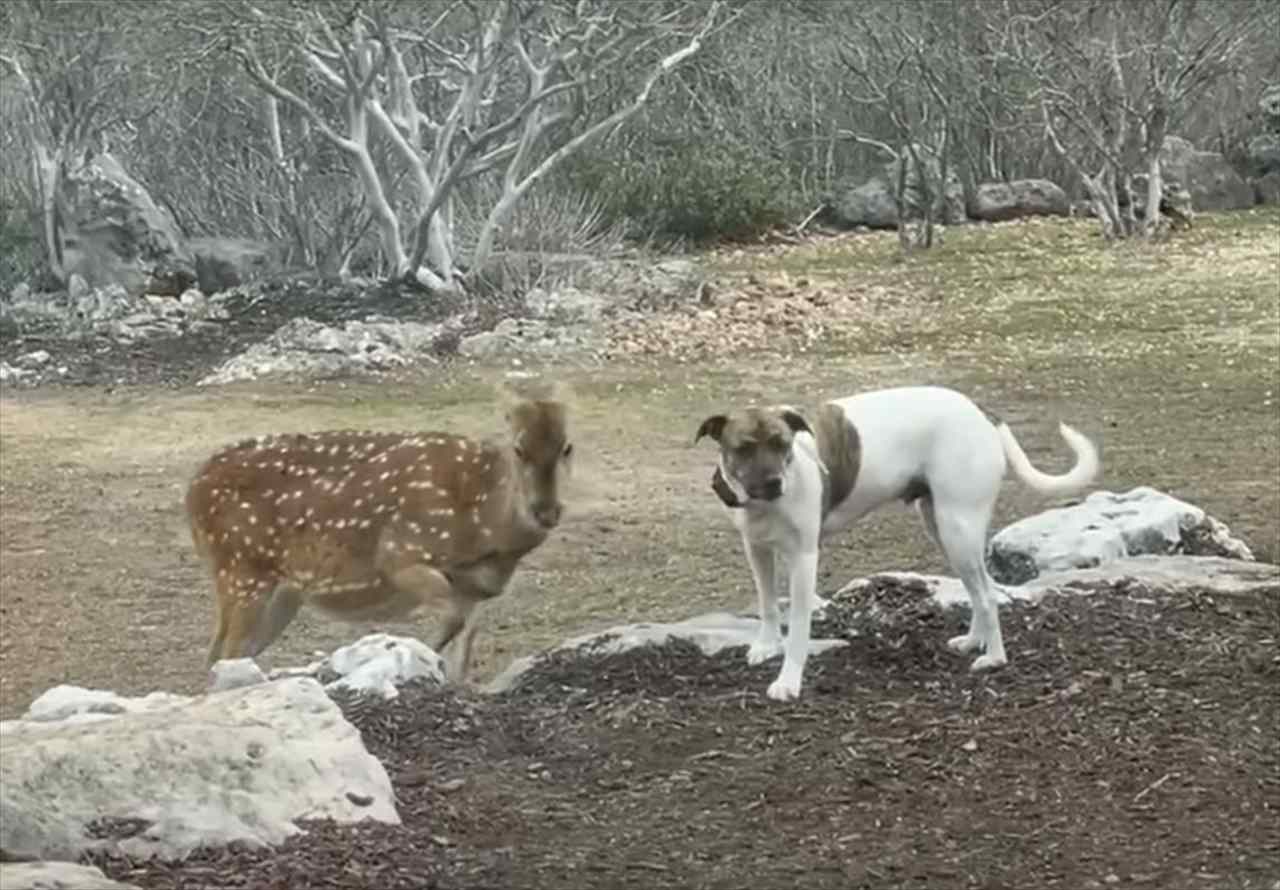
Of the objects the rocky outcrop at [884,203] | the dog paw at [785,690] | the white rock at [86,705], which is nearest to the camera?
the white rock at [86,705]

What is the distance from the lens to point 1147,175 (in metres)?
20.2

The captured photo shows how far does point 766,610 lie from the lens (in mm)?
5352

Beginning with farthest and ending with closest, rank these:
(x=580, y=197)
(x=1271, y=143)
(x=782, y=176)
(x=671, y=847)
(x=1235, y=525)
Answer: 1. (x=1271, y=143)
2. (x=782, y=176)
3. (x=580, y=197)
4. (x=1235, y=525)
5. (x=671, y=847)

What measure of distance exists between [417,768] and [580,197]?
15.2 metres

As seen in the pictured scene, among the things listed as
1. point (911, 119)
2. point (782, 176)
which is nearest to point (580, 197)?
point (782, 176)

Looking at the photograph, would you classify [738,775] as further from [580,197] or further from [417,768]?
[580,197]

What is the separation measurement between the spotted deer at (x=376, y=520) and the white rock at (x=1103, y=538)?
167 centimetres

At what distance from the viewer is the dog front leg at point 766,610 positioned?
5.28 meters

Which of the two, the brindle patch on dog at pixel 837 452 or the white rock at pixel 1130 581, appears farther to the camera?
the white rock at pixel 1130 581

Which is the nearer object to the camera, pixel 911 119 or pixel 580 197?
pixel 580 197

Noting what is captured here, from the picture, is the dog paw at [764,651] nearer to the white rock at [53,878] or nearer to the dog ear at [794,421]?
the dog ear at [794,421]

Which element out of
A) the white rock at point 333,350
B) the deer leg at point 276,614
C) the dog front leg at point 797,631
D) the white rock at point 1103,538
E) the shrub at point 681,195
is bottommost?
the shrub at point 681,195

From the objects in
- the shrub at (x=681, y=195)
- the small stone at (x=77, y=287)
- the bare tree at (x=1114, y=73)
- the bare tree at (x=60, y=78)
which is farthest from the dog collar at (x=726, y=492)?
the bare tree at (x=1114, y=73)

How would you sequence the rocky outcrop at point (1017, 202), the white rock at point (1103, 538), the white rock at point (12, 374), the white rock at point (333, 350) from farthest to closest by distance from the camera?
the rocky outcrop at point (1017, 202)
the white rock at point (12, 374)
the white rock at point (333, 350)
the white rock at point (1103, 538)
